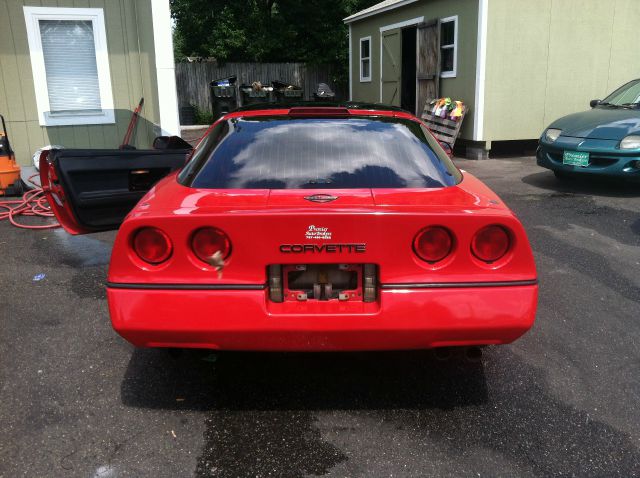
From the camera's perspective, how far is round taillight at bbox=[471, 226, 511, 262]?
8.06 ft

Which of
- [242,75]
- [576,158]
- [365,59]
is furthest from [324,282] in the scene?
[242,75]

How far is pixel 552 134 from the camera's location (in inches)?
323

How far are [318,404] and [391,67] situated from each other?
13.3m

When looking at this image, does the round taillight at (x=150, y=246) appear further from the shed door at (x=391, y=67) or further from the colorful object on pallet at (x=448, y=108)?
the shed door at (x=391, y=67)

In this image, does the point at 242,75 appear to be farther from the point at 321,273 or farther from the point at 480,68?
the point at 321,273

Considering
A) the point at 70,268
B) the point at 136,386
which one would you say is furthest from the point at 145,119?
the point at 136,386

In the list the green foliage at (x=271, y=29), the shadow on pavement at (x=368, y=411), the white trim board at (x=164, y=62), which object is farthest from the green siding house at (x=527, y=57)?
the green foliage at (x=271, y=29)

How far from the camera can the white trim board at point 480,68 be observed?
10.6 metres

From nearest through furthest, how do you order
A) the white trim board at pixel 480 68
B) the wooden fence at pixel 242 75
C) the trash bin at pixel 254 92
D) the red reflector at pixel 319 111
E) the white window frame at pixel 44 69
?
the red reflector at pixel 319 111, the white window frame at pixel 44 69, the white trim board at pixel 480 68, the trash bin at pixel 254 92, the wooden fence at pixel 242 75

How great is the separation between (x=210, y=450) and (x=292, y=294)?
762 mm

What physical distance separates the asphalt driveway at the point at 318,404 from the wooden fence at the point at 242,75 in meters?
18.8

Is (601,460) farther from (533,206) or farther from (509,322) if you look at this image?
(533,206)

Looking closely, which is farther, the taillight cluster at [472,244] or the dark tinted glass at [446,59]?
the dark tinted glass at [446,59]

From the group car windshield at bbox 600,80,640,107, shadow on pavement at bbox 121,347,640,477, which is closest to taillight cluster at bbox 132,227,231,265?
shadow on pavement at bbox 121,347,640,477
